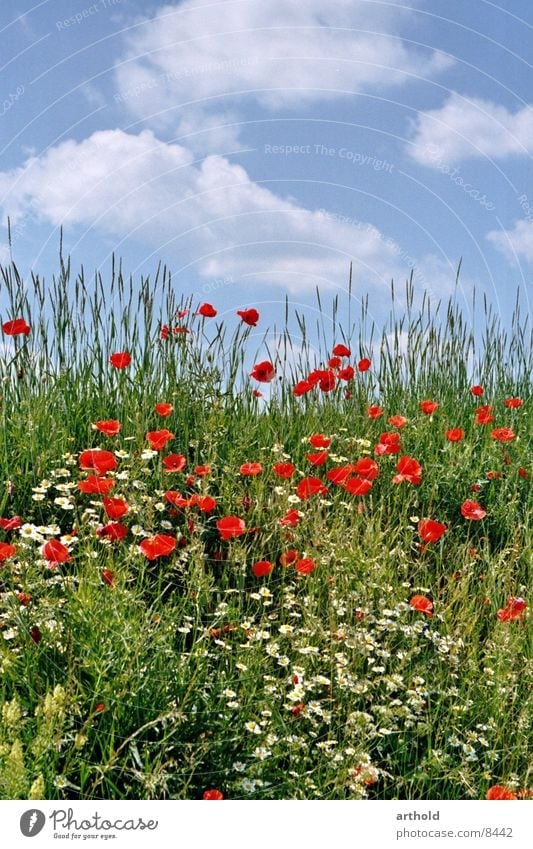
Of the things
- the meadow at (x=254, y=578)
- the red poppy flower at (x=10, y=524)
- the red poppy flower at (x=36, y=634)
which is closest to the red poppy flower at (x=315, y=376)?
the meadow at (x=254, y=578)

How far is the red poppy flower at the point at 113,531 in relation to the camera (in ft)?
8.61

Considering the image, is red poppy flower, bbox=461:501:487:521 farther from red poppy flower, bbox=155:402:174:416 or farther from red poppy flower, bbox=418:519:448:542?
red poppy flower, bbox=155:402:174:416

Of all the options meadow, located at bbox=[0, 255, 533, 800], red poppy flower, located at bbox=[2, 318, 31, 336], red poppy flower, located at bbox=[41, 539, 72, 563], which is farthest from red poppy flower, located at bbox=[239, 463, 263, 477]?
red poppy flower, located at bbox=[2, 318, 31, 336]

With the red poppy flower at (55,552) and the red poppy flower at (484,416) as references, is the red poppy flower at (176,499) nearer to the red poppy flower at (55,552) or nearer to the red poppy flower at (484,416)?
the red poppy flower at (55,552)

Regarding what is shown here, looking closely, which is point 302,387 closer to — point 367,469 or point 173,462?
point 367,469

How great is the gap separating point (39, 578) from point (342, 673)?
89 cm

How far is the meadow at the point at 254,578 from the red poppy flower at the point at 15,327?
0.01 metres

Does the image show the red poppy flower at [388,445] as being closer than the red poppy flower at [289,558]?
No

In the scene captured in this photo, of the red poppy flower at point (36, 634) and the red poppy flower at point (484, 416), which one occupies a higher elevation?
the red poppy flower at point (484, 416)

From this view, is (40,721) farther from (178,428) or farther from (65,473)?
(178,428)

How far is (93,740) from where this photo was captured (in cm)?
206

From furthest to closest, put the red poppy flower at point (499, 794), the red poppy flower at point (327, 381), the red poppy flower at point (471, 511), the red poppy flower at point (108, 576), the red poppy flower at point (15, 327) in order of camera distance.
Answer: the red poppy flower at point (327, 381) < the red poppy flower at point (15, 327) < the red poppy flower at point (471, 511) < the red poppy flower at point (108, 576) < the red poppy flower at point (499, 794)
